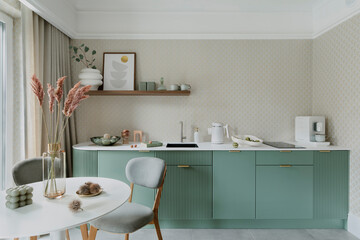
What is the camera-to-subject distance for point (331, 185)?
8.24 feet

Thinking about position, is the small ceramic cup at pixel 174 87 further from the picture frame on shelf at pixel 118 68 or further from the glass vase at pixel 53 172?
the glass vase at pixel 53 172

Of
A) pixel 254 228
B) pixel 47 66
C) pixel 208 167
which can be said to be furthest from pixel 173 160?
pixel 47 66

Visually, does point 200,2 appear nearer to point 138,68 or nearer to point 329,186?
point 138,68

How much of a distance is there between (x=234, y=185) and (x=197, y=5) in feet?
7.79

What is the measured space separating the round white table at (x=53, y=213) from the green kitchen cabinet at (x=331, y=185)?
2238 mm

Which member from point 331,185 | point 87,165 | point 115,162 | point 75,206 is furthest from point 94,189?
point 331,185

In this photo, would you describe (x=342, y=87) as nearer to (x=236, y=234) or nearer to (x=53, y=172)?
(x=236, y=234)

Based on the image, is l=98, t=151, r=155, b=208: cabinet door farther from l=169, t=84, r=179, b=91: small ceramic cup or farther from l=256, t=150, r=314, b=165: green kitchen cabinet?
l=256, t=150, r=314, b=165: green kitchen cabinet

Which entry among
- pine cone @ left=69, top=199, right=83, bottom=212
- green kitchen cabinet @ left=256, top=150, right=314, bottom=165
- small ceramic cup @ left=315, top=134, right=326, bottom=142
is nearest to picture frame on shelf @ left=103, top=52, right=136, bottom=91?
green kitchen cabinet @ left=256, top=150, right=314, bottom=165

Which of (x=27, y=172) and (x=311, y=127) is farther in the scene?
(x=311, y=127)

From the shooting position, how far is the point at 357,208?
94.2 inches

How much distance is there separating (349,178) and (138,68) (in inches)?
118

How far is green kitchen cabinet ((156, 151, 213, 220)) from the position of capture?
2520mm

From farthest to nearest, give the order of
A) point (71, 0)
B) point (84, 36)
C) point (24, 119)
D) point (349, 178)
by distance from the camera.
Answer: point (84, 36) → point (71, 0) → point (349, 178) → point (24, 119)
